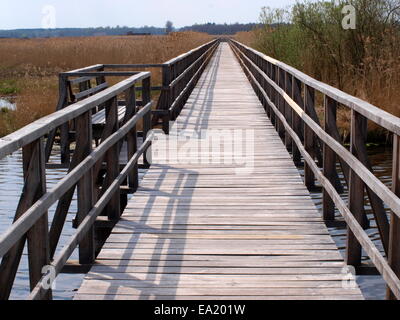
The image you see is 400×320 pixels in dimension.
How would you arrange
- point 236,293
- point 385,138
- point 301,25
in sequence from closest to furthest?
point 236,293 → point 385,138 → point 301,25

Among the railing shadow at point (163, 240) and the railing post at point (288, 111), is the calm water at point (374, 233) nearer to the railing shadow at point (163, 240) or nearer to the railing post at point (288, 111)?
the railing post at point (288, 111)

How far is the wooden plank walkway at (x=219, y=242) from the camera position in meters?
4.29

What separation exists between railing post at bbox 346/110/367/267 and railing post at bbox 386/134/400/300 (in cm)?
83

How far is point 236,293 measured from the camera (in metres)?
4.18

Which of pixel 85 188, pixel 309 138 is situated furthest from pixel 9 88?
pixel 85 188

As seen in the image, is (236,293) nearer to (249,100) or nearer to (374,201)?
(374,201)

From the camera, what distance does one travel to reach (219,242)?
17.1 feet

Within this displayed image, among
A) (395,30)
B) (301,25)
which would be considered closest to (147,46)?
(301,25)

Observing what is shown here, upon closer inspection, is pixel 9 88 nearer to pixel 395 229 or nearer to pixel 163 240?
pixel 163 240

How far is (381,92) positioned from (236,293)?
9319 mm

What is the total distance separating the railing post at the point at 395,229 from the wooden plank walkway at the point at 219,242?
1.50ft

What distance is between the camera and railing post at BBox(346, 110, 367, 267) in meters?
4.47

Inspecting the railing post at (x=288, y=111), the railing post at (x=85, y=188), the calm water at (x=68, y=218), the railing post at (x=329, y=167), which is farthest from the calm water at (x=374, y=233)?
the railing post at (x=85, y=188)

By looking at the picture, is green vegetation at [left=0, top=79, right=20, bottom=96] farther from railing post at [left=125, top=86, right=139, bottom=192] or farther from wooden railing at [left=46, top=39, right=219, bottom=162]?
railing post at [left=125, top=86, right=139, bottom=192]
